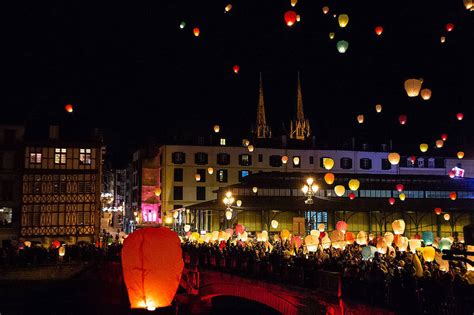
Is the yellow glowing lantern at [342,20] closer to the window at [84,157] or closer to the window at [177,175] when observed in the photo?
→ the window at [84,157]

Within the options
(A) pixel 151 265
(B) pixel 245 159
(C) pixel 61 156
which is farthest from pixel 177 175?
(A) pixel 151 265

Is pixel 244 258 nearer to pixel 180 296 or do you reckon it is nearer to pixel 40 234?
pixel 180 296

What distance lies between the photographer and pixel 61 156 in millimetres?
47531

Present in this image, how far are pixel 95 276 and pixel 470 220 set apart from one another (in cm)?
3329

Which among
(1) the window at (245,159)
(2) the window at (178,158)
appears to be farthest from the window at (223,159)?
(2) the window at (178,158)

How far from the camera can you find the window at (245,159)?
62.8m

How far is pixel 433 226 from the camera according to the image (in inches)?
1831

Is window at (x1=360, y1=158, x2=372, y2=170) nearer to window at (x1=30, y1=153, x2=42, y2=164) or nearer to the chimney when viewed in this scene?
the chimney

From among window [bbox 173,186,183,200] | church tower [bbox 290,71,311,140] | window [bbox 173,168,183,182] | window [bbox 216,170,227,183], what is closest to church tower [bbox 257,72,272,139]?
church tower [bbox 290,71,311,140]

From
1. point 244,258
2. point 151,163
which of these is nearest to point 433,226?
point 244,258

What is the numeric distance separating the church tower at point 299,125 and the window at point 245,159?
21.5 m

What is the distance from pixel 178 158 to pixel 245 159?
27.5 ft

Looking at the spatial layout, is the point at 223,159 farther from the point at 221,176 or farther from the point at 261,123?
the point at 261,123

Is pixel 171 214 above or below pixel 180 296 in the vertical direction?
above
